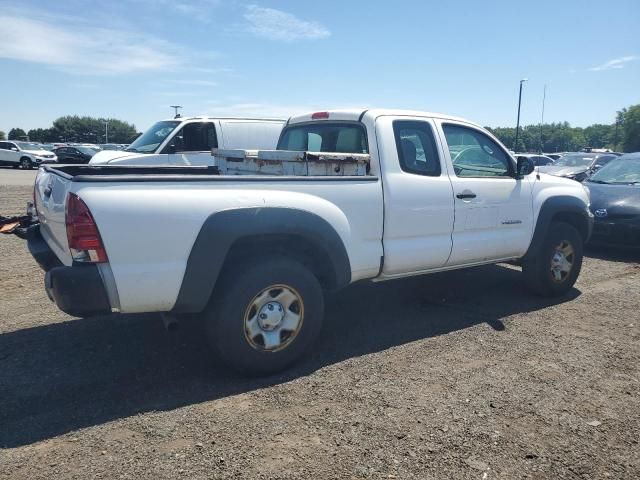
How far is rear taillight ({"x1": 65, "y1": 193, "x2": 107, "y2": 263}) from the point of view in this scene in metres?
3.14

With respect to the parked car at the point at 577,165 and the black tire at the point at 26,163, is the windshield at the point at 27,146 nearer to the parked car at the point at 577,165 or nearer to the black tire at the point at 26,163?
the black tire at the point at 26,163

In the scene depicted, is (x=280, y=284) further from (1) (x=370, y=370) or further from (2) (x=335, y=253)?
(1) (x=370, y=370)

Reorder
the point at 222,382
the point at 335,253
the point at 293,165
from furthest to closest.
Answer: the point at 293,165 → the point at 335,253 → the point at 222,382

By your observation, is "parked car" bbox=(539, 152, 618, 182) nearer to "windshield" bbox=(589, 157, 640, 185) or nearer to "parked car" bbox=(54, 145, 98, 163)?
"windshield" bbox=(589, 157, 640, 185)

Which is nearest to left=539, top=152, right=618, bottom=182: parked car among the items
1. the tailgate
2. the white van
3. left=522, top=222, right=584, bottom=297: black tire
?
the white van

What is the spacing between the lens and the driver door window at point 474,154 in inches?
199

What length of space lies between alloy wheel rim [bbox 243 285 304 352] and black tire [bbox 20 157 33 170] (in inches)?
1317

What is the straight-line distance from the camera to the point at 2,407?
3355mm

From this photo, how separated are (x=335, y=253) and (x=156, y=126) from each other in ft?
29.3

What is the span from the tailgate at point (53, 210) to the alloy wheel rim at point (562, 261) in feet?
15.9

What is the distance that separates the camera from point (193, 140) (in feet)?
36.0

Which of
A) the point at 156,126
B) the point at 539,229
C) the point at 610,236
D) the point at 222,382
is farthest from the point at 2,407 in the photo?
the point at 156,126

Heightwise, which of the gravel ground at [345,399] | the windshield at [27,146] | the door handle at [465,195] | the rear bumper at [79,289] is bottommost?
the gravel ground at [345,399]

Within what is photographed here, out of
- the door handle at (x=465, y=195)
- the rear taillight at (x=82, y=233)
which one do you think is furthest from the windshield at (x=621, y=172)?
the rear taillight at (x=82, y=233)
